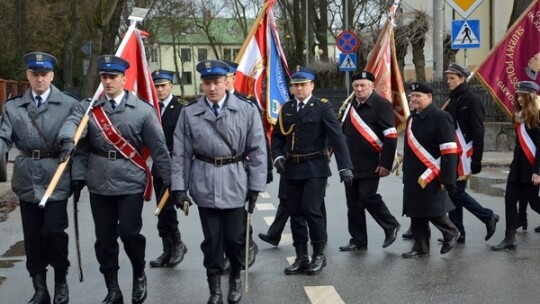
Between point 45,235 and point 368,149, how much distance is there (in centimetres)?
380

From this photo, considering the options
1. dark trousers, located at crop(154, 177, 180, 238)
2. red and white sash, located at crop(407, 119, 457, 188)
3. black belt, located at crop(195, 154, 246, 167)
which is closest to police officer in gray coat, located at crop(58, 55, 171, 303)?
black belt, located at crop(195, 154, 246, 167)

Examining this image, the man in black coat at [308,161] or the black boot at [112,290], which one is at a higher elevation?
the man in black coat at [308,161]

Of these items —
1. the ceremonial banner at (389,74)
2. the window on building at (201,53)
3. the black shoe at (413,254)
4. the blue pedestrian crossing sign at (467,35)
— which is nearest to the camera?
the black shoe at (413,254)

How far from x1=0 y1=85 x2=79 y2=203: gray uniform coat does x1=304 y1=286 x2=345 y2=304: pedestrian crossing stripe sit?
6.81 ft

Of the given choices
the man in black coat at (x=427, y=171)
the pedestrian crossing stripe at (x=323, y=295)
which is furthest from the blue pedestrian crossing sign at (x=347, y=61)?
the pedestrian crossing stripe at (x=323, y=295)

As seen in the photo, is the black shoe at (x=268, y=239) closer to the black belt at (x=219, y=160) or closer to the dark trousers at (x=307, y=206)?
the dark trousers at (x=307, y=206)

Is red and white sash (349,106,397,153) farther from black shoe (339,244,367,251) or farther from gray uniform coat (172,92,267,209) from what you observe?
gray uniform coat (172,92,267,209)

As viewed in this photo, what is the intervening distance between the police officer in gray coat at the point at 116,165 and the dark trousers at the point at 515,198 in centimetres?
412

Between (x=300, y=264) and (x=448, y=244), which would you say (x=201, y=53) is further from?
(x=300, y=264)

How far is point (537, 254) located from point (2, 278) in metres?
5.09

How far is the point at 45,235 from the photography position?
7328 mm

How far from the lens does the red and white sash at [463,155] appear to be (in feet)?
34.0

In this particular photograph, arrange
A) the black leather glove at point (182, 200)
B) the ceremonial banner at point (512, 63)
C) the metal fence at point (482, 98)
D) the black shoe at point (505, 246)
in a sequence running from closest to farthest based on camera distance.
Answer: the black leather glove at point (182, 200)
the black shoe at point (505, 246)
the ceremonial banner at point (512, 63)
the metal fence at point (482, 98)

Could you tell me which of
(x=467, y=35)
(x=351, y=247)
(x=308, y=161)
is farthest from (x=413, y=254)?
(x=467, y=35)
